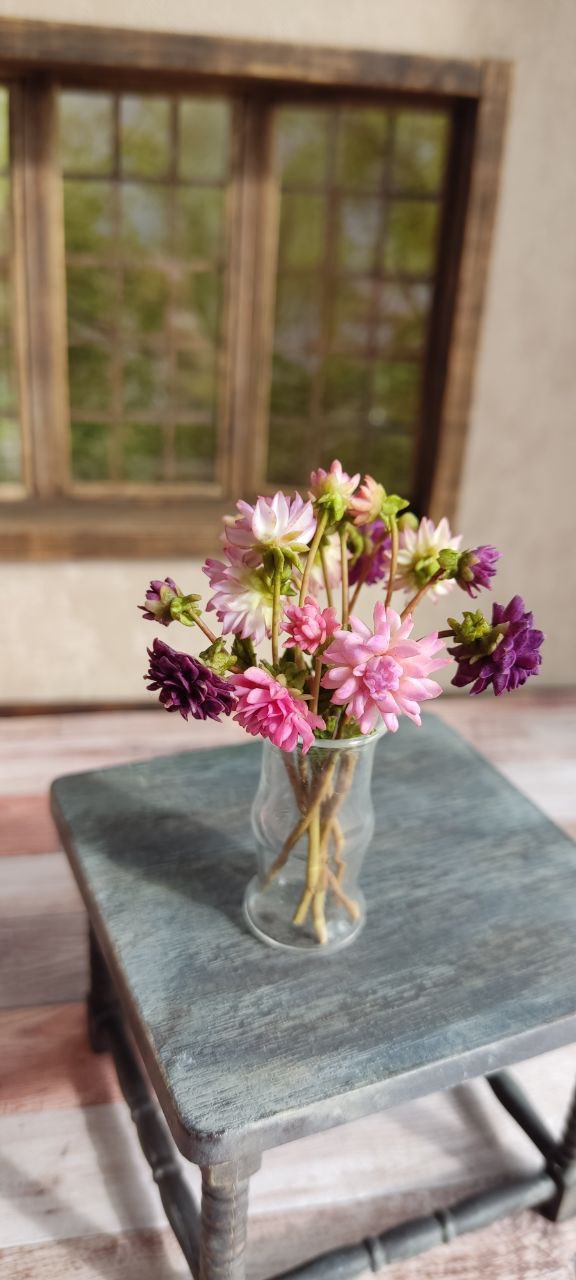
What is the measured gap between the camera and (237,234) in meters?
2.65

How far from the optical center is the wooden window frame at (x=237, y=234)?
233cm

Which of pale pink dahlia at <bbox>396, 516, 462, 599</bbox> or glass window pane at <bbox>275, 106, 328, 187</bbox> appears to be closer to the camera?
pale pink dahlia at <bbox>396, 516, 462, 599</bbox>

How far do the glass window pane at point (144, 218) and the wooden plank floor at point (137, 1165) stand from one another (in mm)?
1747

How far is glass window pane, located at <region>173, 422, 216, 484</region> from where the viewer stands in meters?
2.98

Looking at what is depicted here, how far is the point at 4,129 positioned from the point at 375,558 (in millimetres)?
1955

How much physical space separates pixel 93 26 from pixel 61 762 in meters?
1.76

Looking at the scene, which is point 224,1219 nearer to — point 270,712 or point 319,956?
point 319,956

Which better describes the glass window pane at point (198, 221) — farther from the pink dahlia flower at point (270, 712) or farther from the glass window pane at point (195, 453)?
the pink dahlia flower at point (270, 712)

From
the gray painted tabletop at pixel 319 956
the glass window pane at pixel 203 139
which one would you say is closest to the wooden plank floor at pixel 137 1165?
the gray painted tabletop at pixel 319 956

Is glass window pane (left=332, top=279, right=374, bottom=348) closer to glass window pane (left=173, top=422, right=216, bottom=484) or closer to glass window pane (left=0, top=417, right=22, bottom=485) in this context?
glass window pane (left=173, top=422, right=216, bottom=484)

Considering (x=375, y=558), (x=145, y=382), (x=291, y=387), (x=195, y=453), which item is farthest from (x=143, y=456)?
(x=375, y=558)

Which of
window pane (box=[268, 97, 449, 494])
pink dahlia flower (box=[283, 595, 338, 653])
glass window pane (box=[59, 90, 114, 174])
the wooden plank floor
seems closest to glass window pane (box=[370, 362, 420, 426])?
window pane (box=[268, 97, 449, 494])

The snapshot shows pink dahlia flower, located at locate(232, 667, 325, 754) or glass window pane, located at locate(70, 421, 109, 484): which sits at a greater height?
pink dahlia flower, located at locate(232, 667, 325, 754)

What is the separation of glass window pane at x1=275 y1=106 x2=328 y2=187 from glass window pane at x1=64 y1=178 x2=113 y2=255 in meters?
0.47
